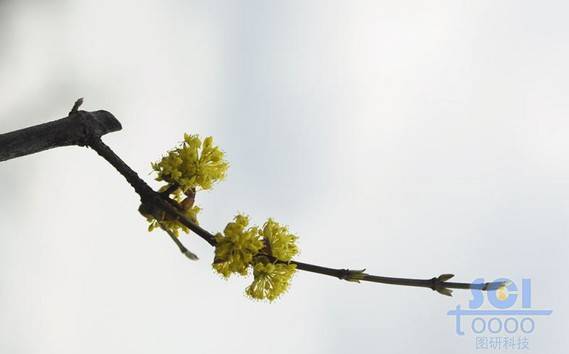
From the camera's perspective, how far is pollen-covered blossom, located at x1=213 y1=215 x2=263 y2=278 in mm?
2369

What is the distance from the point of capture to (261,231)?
2459mm

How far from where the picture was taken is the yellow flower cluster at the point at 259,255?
93.5 inches

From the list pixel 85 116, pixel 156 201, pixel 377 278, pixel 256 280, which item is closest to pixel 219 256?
pixel 256 280

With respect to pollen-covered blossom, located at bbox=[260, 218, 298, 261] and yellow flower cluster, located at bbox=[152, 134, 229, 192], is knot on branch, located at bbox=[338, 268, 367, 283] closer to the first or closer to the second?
pollen-covered blossom, located at bbox=[260, 218, 298, 261]

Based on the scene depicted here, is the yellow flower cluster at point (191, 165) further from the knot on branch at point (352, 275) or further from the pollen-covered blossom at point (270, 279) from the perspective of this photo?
the knot on branch at point (352, 275)

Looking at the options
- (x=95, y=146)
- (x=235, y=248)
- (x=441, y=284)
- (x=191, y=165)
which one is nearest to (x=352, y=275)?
(x=441, y=284)

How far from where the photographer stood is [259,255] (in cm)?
244

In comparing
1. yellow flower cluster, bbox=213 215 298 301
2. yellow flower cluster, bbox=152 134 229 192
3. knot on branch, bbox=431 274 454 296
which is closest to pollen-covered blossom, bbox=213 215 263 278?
yellow flower cluster, bbox=213 215 298 301

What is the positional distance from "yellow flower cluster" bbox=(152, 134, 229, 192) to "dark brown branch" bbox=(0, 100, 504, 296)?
0.07 m

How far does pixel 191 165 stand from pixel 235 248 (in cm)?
42

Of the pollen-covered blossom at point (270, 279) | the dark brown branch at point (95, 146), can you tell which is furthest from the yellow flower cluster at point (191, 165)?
the pollen-covered blossom at point (270, 279)

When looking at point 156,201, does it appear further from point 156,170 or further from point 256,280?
point 256,280

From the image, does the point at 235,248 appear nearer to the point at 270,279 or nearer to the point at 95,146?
the point at 270,279

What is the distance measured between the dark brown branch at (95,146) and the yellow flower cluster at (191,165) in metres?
0.07
